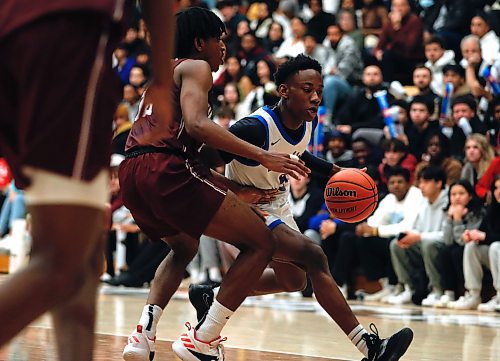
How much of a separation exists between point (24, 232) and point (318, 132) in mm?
3772

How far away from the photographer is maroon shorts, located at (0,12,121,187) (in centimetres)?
256

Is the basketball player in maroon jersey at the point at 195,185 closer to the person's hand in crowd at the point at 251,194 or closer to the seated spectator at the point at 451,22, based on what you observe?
the person's hand in crowd at the point at 251,194

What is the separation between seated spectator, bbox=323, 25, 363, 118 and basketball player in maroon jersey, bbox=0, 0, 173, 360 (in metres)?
10.3

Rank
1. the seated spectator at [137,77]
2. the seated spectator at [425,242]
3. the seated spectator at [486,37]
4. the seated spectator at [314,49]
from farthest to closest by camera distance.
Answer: the seated spectator at [137,77] < the seated spectator at [314,49] < the seated spectator at [486,37] < the seated spectator at [425,242]

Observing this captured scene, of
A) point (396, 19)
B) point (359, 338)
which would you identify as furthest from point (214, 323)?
point (396, 19)

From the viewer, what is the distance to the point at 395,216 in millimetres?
10266

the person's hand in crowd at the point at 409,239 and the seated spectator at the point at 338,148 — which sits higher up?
the seated spectator at the point at 338,148

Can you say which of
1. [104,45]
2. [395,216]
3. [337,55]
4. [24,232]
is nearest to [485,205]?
[395,216]

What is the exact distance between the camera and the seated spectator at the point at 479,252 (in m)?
9.28

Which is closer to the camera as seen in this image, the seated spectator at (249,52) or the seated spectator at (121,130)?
the seated spectator at (121,130)

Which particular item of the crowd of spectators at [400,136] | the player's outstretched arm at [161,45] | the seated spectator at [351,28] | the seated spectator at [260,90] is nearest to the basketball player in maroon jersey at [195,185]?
the player's outstretched arm at [161,45]

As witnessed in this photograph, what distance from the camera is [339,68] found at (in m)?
13.4

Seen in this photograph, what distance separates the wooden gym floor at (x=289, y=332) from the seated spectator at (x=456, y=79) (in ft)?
9.81

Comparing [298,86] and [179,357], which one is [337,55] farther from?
[179,357]
